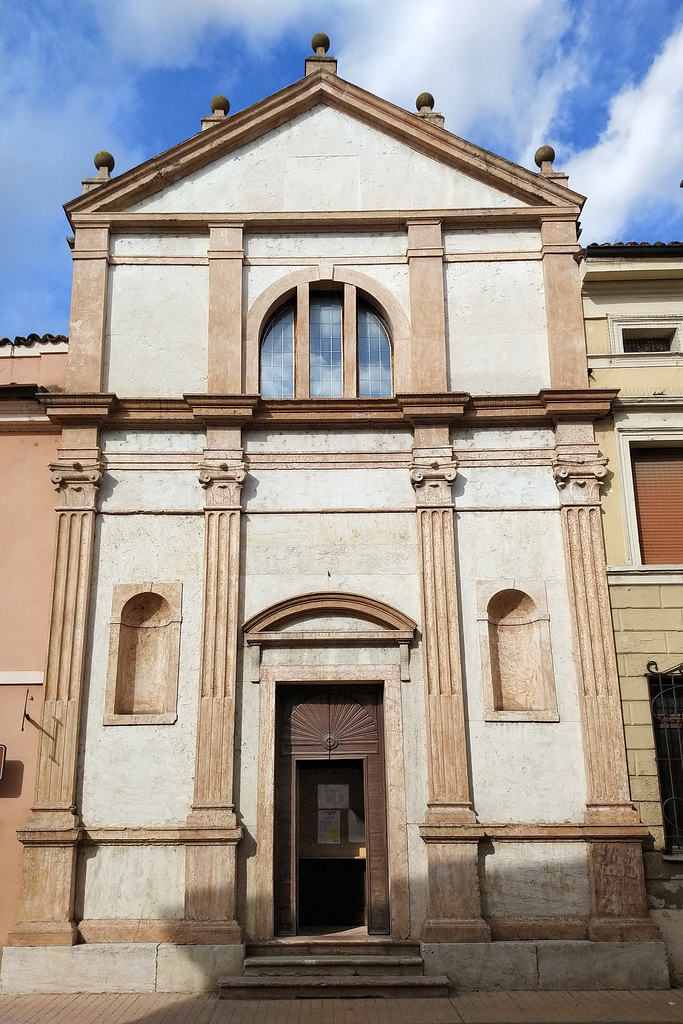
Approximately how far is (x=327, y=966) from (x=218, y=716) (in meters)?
3.25

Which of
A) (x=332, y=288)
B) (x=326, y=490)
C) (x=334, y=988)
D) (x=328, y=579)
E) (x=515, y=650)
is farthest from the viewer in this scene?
(x=332, y=288)

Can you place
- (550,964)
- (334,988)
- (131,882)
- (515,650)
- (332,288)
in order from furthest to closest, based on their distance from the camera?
1. (332,288)
2. (515,650)
3. (131,882)
4. (550,964)
5. (334,988)

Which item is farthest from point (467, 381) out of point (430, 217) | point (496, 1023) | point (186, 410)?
point (496, 1023)

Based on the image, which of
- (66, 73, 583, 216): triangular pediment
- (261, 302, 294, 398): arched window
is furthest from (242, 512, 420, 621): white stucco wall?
(66, 73, 583, 216): triangular pediment

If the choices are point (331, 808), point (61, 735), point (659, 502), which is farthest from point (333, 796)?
point (659, 502)

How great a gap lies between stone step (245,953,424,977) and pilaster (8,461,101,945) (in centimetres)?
231

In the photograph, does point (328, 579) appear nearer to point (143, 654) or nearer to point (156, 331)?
point (143, 654)

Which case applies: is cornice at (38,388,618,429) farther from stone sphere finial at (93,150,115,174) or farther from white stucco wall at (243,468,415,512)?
stone sphere finial at (93,150,115,174)

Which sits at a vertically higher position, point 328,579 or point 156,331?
point 156,331

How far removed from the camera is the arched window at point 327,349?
14234 millimetres

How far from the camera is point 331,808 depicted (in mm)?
12734

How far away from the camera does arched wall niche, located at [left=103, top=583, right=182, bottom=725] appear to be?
1265 cm

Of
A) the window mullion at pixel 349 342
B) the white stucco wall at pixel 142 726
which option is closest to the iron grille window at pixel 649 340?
the window mullion at pixel 349 342

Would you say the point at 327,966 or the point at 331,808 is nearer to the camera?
the point at 327,966
